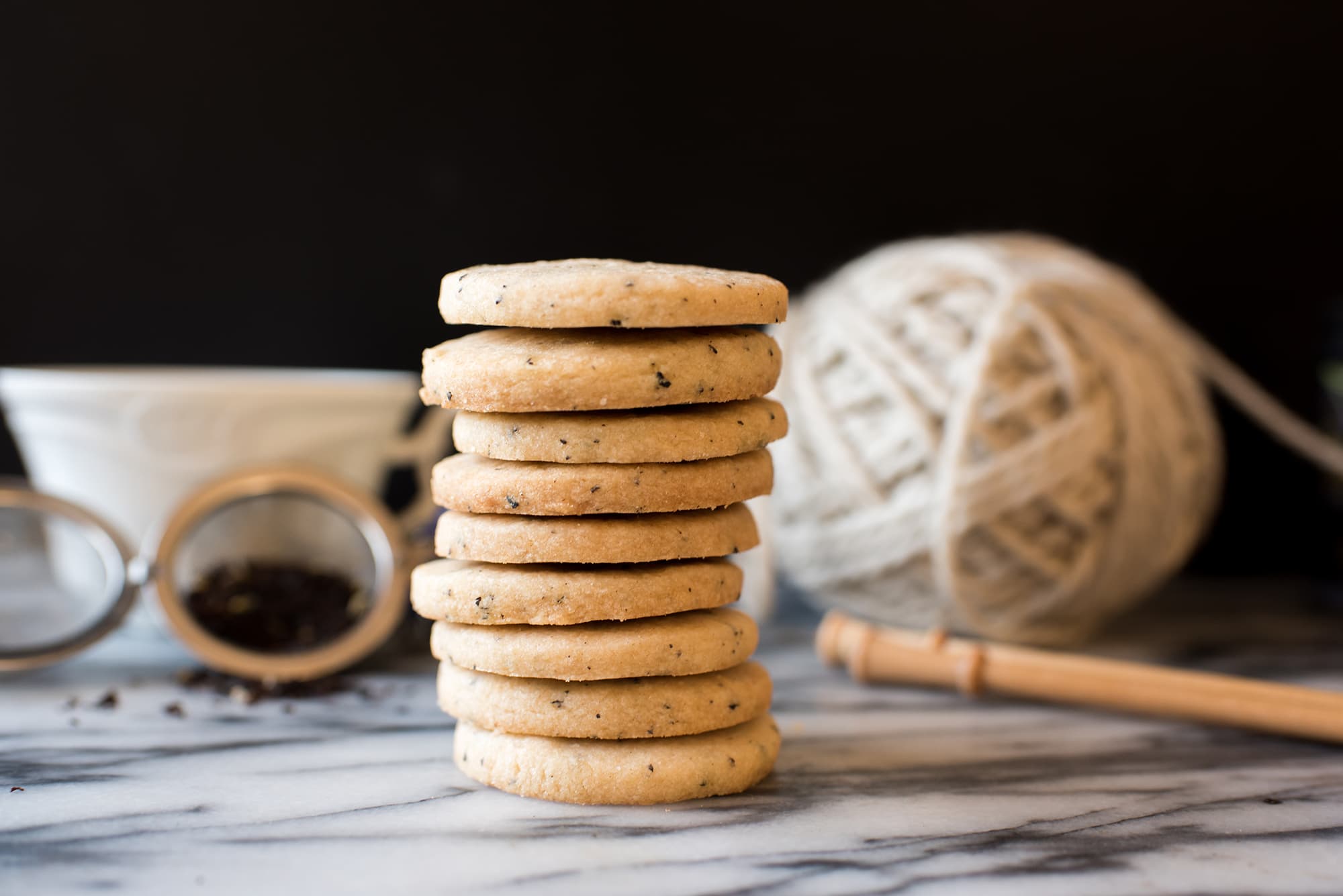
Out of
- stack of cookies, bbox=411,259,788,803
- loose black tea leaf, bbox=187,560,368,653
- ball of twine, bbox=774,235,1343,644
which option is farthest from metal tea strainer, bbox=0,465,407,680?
ball of twine, bbox=774,235,1343,644

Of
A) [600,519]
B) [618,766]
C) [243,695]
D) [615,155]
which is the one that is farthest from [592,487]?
[615,155]

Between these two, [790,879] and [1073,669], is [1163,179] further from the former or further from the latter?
[790,879]

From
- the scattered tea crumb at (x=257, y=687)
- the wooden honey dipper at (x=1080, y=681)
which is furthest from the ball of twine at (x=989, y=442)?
the scattered tea crumb at (x=257, y=687)

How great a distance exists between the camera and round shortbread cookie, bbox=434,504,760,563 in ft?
1.94

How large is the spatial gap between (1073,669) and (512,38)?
2.45 ft

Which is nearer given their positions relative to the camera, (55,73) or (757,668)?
(757,668)

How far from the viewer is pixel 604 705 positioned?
0.60m

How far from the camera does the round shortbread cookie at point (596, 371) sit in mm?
573

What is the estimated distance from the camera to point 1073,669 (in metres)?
0.78

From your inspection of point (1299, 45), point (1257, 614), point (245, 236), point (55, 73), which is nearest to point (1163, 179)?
point (1299, 45)

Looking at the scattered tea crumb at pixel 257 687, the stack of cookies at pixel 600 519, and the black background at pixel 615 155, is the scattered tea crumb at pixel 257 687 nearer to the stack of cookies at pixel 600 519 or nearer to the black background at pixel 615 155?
the stack of cookies at pixel 600 519

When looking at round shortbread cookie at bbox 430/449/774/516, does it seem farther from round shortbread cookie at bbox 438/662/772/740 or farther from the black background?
the black background

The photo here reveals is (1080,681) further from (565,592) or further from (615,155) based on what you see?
(615,155)

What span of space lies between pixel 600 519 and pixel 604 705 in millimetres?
90
